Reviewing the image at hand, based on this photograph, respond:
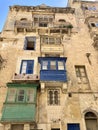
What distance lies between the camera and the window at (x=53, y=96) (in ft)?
47.8

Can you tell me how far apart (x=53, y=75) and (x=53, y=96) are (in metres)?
1.88

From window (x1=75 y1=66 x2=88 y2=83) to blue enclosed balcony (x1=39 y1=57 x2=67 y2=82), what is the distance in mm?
2078

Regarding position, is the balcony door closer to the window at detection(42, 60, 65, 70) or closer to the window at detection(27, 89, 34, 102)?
the window at detection(27, 89, 34, 102)

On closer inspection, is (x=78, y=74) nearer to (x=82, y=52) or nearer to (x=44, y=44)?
(x=82, y=52)

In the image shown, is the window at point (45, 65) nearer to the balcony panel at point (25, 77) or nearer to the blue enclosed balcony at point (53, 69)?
the blue enclosed balcony at point (53, 69)

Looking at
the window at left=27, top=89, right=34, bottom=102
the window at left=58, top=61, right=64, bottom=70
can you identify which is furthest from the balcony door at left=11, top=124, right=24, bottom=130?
the window at left=58, top=61, right=64, bottom=70

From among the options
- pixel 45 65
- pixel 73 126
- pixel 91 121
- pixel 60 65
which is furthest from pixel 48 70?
pixel 91 121

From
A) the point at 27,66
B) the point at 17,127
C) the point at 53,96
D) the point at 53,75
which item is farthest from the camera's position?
the point at 27,66

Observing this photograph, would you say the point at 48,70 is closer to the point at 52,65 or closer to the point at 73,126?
the point at 52,65

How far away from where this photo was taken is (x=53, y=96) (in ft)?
49.1

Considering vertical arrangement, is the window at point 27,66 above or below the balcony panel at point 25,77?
above

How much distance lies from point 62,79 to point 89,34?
413 inches

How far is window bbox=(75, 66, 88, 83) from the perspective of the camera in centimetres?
1683

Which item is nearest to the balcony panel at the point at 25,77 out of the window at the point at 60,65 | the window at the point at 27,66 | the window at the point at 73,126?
the window at the point at 27,66
